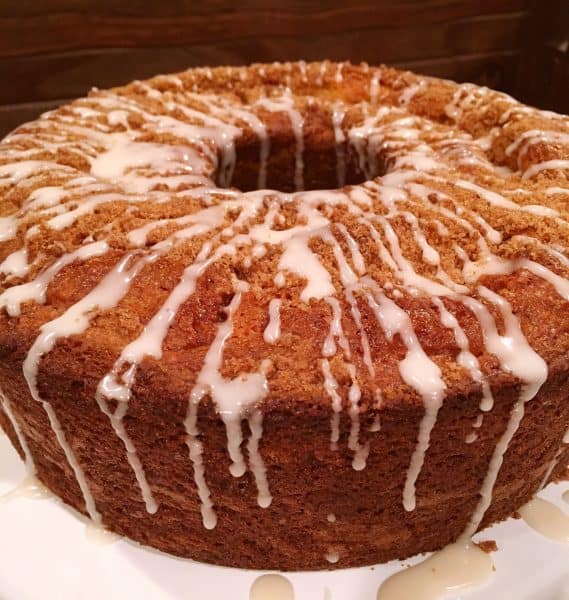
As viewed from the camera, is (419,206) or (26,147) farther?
(26,147)

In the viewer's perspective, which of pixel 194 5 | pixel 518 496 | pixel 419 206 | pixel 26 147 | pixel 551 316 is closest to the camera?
pixel 551 316

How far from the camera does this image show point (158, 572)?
50.4 inches

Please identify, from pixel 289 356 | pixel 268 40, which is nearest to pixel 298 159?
pixel 289 356

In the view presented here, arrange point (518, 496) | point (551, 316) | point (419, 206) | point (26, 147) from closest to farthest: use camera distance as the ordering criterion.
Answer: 1. point (551, 316)
2. point (518, 496)
3. point (419, 206)
4. point (26, 147)

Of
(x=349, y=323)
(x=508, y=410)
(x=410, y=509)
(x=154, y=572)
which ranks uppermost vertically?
(x=349, y=323)

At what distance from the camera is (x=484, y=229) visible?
4.50 feet

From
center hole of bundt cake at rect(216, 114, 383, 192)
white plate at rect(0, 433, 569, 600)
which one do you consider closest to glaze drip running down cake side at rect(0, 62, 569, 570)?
white plate at rect(0, 433, 569, 600)

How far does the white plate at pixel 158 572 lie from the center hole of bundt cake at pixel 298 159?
101 centimetres

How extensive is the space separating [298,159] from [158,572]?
1.23m

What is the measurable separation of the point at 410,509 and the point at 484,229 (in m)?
0.56

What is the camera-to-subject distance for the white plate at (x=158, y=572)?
1230 mm

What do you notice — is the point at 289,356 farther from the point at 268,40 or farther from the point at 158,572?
the point at 268,40

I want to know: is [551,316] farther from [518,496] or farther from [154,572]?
[154,572]

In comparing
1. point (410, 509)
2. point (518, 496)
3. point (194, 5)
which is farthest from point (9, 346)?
point (194, 5)
